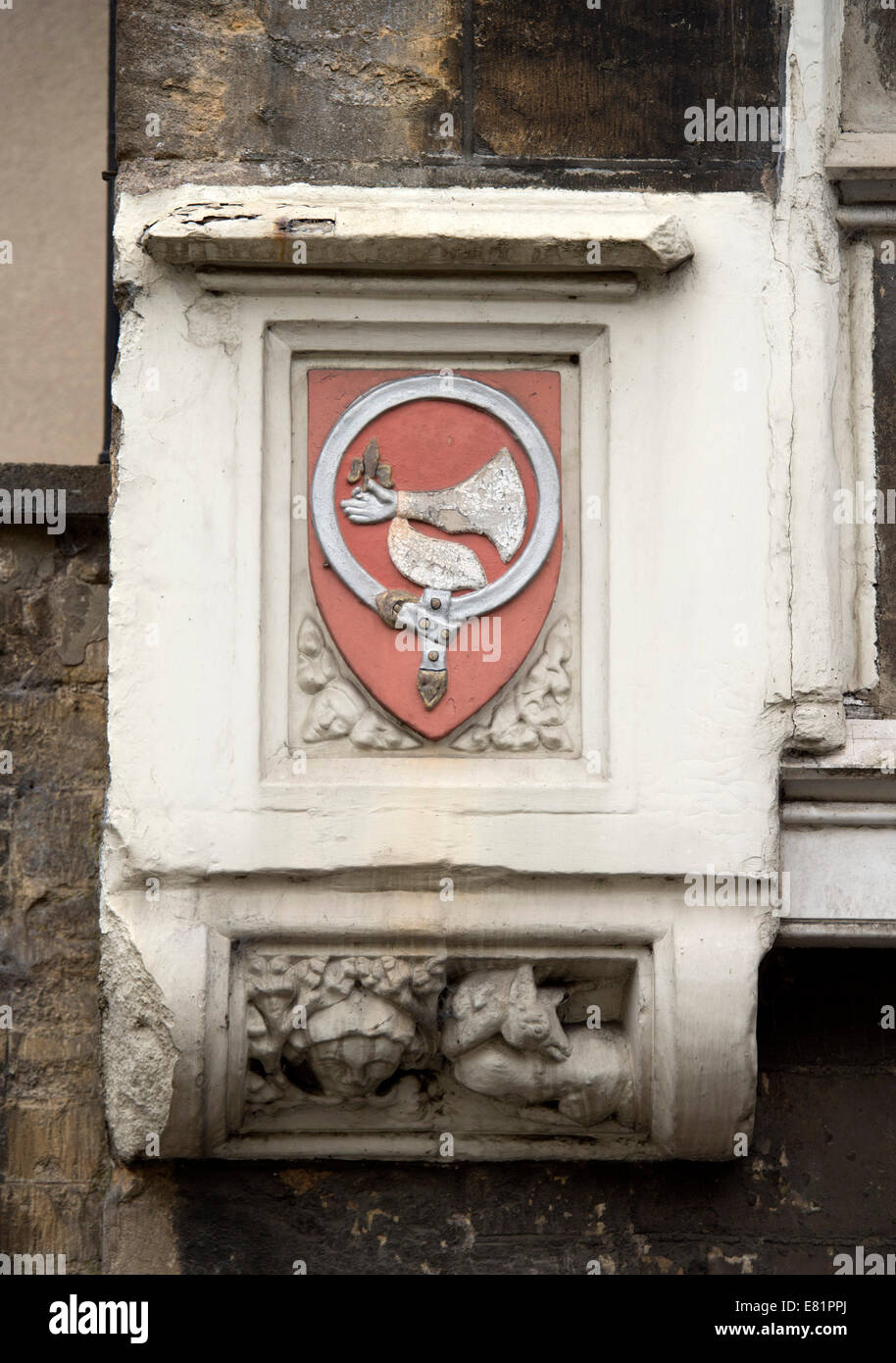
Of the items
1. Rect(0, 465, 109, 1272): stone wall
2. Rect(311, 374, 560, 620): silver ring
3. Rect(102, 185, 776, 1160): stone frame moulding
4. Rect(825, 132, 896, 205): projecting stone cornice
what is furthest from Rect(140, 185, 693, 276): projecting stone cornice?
Rect(0, 465, 109, 1272): stone wall

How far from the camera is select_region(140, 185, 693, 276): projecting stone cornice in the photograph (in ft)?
9.72

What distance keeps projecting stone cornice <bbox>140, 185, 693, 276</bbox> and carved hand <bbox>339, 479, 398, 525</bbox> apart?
41cm

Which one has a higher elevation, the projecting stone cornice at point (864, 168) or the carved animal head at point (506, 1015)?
the projecting stone cornice at point (864, 168)

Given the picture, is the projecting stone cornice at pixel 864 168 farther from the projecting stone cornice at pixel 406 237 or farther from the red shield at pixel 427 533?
the red shield at pixel 427 533

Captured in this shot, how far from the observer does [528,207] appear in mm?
3049

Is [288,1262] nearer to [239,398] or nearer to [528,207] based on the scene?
[239,398]

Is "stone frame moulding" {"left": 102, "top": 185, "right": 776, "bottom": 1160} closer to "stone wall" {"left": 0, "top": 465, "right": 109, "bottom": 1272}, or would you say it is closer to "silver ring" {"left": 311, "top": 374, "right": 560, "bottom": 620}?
"silver ring" {"left": 311, "top": 374, "right": 560, "bottom": 620}

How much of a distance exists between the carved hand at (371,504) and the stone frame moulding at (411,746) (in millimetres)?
105

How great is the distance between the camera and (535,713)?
3004mm

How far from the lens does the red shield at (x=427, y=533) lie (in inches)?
118

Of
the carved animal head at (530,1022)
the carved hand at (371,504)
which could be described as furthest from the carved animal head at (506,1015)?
the carved hand at (371,504)

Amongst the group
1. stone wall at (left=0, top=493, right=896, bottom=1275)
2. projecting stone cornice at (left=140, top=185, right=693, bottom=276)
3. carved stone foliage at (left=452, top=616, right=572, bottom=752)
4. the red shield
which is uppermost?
projecting stone cornice at (left=140, top=185, right=693, bottom=276)

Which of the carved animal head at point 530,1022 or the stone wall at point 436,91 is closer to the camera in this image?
the carved animal head at point 530,1022

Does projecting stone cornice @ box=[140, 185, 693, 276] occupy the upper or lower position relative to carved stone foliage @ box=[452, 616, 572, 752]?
upper
